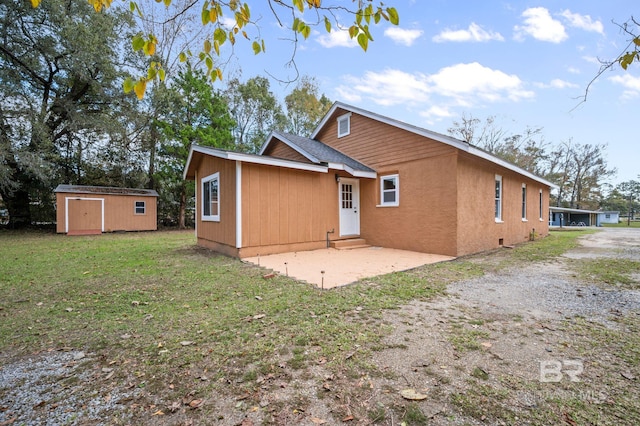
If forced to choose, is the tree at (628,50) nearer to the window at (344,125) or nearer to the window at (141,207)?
the window at (344,125)

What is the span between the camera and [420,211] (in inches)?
345

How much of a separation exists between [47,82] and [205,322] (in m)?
21.0

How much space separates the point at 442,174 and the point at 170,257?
7902mm

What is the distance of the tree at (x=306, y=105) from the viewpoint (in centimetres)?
2642

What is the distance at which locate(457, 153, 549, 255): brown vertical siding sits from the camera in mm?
8203

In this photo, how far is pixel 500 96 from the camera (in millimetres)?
15141

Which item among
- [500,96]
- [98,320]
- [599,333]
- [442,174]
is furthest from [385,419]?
[500,96]

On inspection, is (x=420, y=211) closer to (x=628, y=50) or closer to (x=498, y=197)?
(x=498, y=197)

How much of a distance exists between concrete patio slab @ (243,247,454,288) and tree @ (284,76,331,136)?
19.7 metres

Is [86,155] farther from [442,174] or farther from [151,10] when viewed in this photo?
[442,174]

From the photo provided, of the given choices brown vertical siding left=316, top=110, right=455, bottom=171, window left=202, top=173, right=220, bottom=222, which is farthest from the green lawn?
brown vertical siding left=316, top=110, right=455, bottom=171

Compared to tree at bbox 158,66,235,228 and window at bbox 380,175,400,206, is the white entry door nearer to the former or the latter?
window at bbox 380,175,400,206

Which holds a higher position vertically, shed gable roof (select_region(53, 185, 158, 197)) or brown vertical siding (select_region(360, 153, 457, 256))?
shed gable roof (select_region(53, 185, 158, 197))

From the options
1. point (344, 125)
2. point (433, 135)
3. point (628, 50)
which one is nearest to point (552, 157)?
point (344, 125)
